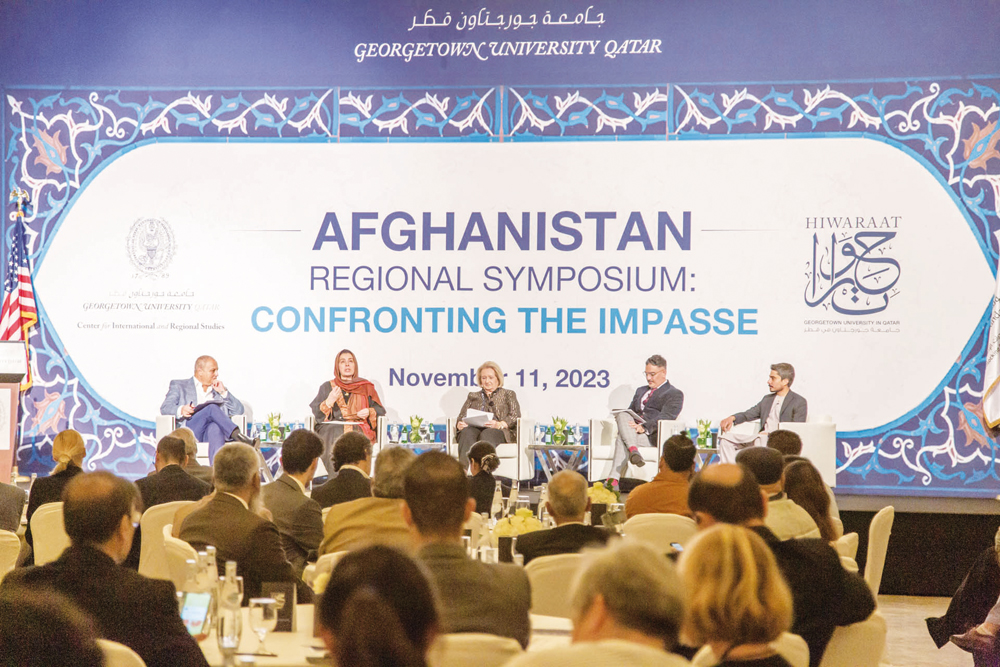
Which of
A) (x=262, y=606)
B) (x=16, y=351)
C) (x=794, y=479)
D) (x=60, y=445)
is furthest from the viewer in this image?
(x=16, y=351)

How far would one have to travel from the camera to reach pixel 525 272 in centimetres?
971

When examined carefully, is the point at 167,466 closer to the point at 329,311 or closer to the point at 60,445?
the point at 60,445

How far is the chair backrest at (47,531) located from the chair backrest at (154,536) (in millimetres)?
318

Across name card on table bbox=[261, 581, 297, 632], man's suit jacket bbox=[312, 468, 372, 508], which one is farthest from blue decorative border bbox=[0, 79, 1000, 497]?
name card on table bbox=[261, 581, 297, 632]

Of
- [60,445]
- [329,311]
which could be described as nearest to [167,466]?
[60,445]

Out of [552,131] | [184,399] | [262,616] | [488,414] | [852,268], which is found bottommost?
[262,616]

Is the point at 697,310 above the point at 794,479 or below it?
above

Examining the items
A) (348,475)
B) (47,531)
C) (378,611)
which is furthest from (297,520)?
(378,611)

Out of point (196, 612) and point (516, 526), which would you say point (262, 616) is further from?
point (516, 526)

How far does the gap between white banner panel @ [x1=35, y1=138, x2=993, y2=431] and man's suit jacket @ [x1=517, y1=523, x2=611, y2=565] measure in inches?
232

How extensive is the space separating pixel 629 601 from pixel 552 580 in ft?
6.08

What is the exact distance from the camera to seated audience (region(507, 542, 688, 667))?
4.99ft

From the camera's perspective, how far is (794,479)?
3.74 m

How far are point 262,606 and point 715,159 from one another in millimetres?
7651
